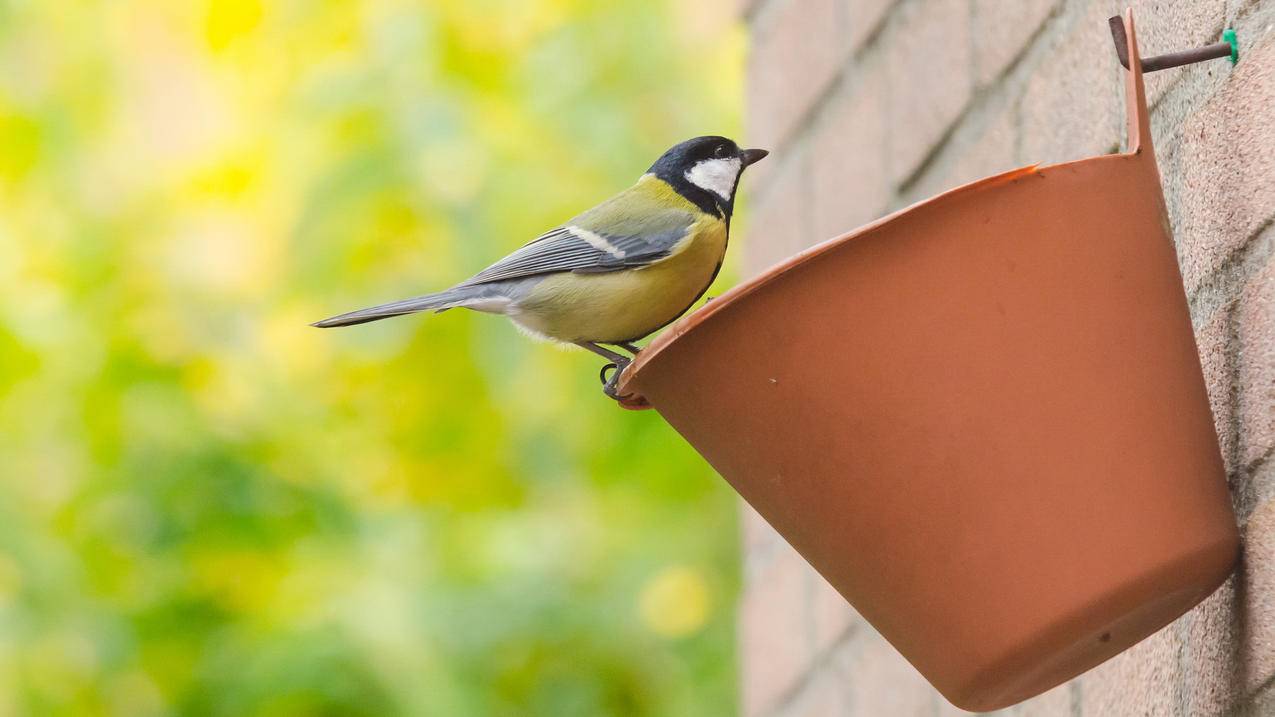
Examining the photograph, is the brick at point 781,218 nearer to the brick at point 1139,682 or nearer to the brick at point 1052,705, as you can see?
the brick at point 1052,705

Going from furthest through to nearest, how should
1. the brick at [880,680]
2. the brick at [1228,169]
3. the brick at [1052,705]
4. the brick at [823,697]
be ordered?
1. the brick at [823,697]
2. the brick at [880,680]
3. the brick at [1052,705]
4. the brick at [1228,169]

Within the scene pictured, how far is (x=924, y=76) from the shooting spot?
209 centimetres

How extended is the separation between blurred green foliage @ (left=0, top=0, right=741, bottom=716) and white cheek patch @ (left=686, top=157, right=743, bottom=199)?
3.31ft

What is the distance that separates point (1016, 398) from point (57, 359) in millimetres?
2998

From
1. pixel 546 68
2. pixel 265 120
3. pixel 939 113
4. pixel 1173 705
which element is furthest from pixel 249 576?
pixel 1173 705

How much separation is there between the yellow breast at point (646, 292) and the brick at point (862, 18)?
36 cm

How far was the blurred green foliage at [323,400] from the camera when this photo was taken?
10.8ft

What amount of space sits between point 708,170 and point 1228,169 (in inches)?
56.4

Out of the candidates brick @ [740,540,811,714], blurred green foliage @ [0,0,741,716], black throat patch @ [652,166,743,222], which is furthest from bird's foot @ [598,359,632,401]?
blurred green foliage @ [0,0,741,716]

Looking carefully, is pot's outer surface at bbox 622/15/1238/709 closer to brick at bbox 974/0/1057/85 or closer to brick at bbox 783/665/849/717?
brick at bbox 974/0/1057/85

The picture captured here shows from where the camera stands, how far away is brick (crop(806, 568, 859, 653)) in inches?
86.5

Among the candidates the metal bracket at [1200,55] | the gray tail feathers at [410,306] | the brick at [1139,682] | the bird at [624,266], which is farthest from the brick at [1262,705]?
the gray tail feathers at [410,306]

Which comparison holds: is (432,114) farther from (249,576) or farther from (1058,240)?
(1058,240)

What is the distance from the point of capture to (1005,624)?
1070 mm
